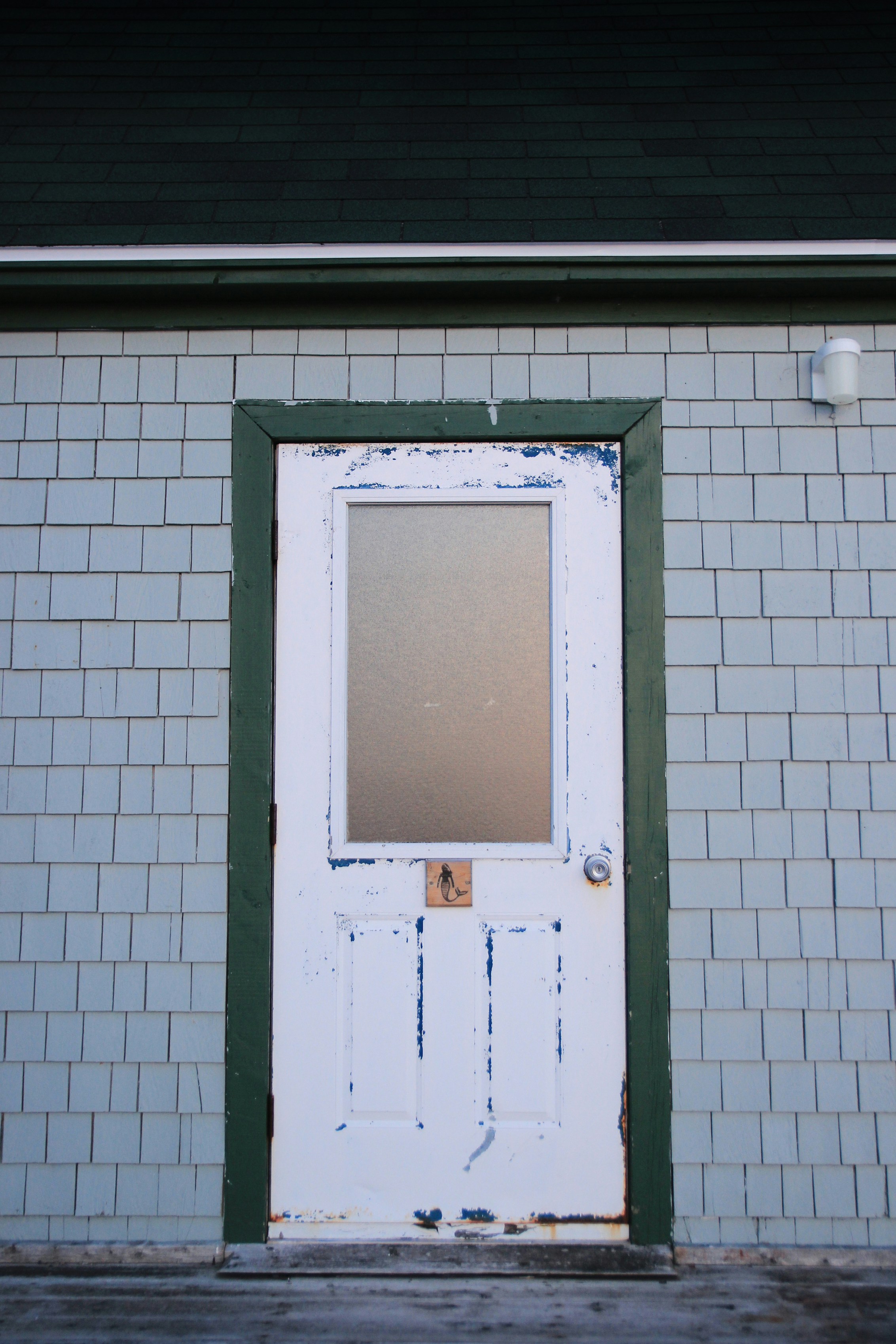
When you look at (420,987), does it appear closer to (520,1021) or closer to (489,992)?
(489,992)

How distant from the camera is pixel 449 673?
2.55 m

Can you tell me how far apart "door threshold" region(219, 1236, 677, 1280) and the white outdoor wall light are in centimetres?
263

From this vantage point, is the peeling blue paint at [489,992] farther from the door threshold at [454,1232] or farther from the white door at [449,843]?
the door threshold at [454,1232]

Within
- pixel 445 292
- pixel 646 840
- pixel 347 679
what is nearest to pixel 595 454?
pixel 445 292

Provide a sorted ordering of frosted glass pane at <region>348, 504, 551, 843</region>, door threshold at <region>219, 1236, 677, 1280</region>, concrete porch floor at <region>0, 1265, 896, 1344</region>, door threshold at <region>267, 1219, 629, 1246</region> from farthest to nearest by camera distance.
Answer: frosted glass pane at <region>348, 504, 551, 843</region> → door threshold at <region>267, 1219, 629, 1246</region> → door threshold at <region>219, 1236, 677, 1280</region> → concrete porch floor at <region>0, 1265, 896, 1344</region>

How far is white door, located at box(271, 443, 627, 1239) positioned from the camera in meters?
2.43

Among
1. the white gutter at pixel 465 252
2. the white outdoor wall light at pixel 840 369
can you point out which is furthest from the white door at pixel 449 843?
the white outdoor wall light at pixel 840 369

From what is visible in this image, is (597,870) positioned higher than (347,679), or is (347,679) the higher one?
(347,679)

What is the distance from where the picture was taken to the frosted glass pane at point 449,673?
99.4 inches

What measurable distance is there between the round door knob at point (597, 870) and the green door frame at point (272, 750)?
67 mm

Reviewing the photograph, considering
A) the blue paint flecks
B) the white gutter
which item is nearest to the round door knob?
the blue paint flecks

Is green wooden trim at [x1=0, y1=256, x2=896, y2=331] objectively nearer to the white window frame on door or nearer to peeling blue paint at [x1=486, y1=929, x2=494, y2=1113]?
the white window frame on door

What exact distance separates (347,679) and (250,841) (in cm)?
58

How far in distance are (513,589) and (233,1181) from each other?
1.99m
